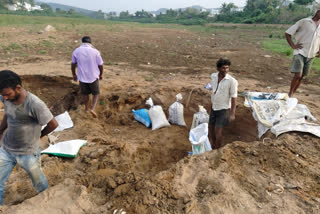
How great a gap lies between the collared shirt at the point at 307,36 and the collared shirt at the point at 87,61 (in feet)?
12.5

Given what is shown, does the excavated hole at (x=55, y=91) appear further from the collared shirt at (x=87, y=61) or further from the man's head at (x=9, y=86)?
the man's head at (x=9, y=86)

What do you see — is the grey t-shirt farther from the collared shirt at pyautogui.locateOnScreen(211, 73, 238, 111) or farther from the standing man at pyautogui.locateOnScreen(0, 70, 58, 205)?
the collared shirt at pyautogui.locateOnScreen(211, 73, 238, 111)

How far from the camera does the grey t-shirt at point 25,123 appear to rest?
1883 millimetres

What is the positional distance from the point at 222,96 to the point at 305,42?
2.33 metres

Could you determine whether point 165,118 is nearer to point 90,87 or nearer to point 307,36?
point 90,87

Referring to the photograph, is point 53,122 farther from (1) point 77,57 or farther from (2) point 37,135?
(1) point 77,57

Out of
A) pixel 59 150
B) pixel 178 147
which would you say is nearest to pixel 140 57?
pixel 178 147

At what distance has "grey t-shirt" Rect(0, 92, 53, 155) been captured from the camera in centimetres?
188

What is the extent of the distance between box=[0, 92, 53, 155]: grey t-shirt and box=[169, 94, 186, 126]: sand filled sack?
2.71 meters

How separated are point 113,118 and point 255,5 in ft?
176

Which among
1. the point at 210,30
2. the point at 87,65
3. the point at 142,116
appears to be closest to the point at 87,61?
the point at 87,65

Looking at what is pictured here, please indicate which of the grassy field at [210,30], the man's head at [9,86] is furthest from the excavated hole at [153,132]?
the grassy field at [210,30]

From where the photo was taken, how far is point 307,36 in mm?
4070

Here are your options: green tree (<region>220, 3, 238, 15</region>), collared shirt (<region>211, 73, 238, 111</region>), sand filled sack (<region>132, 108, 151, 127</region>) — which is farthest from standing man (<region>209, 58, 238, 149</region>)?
green tree (<region>220, 3, 238, 15</region>)
